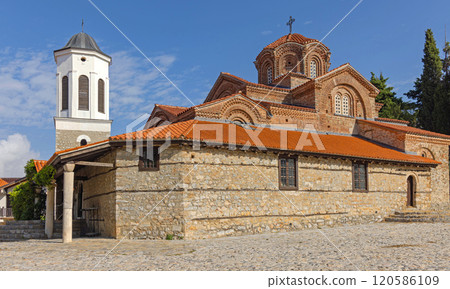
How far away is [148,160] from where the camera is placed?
41.5ft

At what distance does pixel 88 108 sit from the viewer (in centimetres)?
2561

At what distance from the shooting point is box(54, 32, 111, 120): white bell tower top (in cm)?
2541

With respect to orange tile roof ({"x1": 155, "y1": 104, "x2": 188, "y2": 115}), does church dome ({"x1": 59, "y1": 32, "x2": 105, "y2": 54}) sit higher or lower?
higher

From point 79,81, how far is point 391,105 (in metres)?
28.2

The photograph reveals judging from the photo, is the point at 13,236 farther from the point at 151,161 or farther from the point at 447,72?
the point at 447,72

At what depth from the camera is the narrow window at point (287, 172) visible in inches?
574

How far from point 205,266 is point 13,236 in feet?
33.0

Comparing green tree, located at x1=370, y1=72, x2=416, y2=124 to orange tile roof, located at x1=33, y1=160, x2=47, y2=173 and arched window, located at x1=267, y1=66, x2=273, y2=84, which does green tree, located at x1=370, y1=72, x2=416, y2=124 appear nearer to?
arched window, located at x1=267, y1=66, x2=273, y2=84

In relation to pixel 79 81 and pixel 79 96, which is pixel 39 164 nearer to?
pixel 79 96

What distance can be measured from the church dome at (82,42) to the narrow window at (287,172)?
57.2ft

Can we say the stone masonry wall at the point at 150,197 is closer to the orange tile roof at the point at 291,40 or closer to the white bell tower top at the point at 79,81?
the white bell tower top at the point at 79,81

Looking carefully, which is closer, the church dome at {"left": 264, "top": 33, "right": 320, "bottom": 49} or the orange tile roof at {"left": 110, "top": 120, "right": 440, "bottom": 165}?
the orange tile roof at {"left": 110, "top": 120, "right": 440, "bottom": 165}

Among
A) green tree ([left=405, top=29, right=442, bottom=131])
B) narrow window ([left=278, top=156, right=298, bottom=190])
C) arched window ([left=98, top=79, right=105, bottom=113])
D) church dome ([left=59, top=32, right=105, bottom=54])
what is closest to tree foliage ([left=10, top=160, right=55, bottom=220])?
arched window ([left=98, top=79, right=105, bottom=113])

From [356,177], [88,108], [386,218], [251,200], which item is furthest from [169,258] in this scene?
[88,108]
